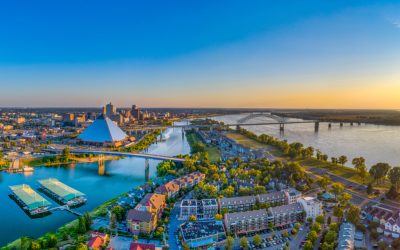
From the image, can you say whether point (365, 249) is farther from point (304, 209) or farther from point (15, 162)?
point (15, 162)

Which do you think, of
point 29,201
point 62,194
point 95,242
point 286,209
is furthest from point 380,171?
point 29,201

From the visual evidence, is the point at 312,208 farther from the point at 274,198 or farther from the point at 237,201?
the point at 237,201

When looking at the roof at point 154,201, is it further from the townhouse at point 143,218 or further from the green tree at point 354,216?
the green tree at point 354,216

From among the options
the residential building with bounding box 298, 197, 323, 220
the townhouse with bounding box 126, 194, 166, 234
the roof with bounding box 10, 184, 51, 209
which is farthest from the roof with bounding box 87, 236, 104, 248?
the residential building with bounding box 298, 197, 323, 220

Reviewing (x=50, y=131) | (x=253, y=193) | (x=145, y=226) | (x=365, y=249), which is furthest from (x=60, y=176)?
(x=50, y=131)

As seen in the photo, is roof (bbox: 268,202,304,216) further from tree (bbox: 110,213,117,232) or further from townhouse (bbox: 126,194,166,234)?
tree (bbox: 110,213,117,232)

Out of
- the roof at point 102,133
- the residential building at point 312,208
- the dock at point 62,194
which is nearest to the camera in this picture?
the residential building at point 312,208

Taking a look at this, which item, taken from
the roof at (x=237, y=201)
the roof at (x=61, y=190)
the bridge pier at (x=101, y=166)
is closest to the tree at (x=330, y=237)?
the roof at (x=237, y=201)
